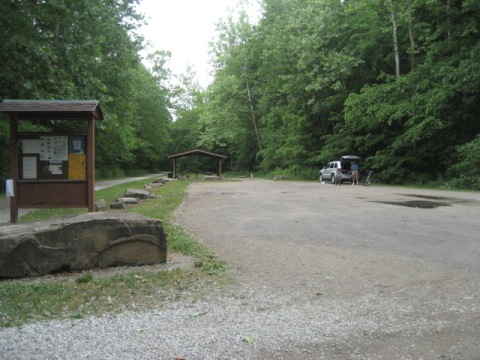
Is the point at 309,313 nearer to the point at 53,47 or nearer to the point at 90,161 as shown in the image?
the point at 90,161

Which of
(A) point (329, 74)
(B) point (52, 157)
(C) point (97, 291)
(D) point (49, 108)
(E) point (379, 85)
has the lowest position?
(C) point (97, 291)

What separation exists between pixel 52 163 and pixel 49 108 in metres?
1.30

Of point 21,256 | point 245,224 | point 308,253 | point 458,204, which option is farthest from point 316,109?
point 21,256

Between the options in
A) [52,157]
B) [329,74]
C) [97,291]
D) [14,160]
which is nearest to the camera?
[97,291]

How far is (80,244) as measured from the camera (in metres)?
5.87

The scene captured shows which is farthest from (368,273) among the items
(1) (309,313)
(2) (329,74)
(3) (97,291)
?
(2) (329,74)

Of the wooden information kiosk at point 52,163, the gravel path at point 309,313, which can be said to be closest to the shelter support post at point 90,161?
the wooden information kiosk at point 52,163

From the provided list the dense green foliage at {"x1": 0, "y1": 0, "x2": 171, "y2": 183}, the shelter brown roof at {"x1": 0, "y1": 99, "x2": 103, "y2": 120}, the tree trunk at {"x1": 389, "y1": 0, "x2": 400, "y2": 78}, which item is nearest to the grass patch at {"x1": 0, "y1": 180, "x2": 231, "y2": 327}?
the shelter brown roof at {"x1": 0, "y1": 99, "x2": 103, "y2": 120}

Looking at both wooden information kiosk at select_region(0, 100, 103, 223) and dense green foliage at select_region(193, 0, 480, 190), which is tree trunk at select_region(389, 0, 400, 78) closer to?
dense green foliage at select_region(193, 0, 480, 190)

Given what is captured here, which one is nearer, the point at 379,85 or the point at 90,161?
the point at 90,161

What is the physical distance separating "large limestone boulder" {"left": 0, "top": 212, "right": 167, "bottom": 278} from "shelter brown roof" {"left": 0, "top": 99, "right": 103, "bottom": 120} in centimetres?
377

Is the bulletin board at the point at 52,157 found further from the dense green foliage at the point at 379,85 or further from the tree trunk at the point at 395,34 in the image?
the tree trunk at the point at 395,34

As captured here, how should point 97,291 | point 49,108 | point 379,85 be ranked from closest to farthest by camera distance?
point 97,291
point 49,108
point 379,85

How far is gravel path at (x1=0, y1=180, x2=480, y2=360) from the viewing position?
3520 mm
